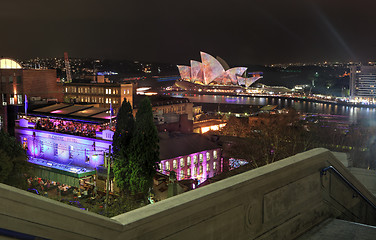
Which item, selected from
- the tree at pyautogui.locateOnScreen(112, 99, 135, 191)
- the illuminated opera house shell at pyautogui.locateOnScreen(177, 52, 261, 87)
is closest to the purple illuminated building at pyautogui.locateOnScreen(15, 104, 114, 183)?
the tree at pyautogui.locateOnScreen(112, 99, 135, 191)

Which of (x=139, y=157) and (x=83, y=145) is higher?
(x=139, y=157)

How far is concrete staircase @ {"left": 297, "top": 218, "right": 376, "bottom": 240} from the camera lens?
3.14 m

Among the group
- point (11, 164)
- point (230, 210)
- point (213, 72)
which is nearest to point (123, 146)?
point (11, 164)

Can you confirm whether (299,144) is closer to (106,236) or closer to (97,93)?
(106,236)

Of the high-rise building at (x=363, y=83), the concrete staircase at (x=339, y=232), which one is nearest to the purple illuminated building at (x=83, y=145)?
the concrete staircase at (x=339, y=232)

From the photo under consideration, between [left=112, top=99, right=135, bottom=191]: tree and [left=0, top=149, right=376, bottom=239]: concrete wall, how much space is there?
6.68 metres

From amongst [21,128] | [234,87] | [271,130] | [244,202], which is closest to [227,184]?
[244,202]

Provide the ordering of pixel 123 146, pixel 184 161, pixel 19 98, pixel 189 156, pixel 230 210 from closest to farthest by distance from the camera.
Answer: pixel 230 210
pixel 123 146
pixel 184 161
pixel 189 156
pixel 19 98

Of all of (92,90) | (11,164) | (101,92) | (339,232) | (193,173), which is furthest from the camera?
(92,90)

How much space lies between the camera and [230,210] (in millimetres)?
2479

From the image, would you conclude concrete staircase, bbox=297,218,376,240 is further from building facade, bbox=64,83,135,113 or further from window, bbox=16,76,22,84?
building facade, bbox=64,83,135,113

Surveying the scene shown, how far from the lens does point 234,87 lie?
8481 centimetres

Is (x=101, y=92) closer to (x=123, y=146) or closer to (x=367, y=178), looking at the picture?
(x=123, y=146)

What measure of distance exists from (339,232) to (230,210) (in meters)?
1.29
